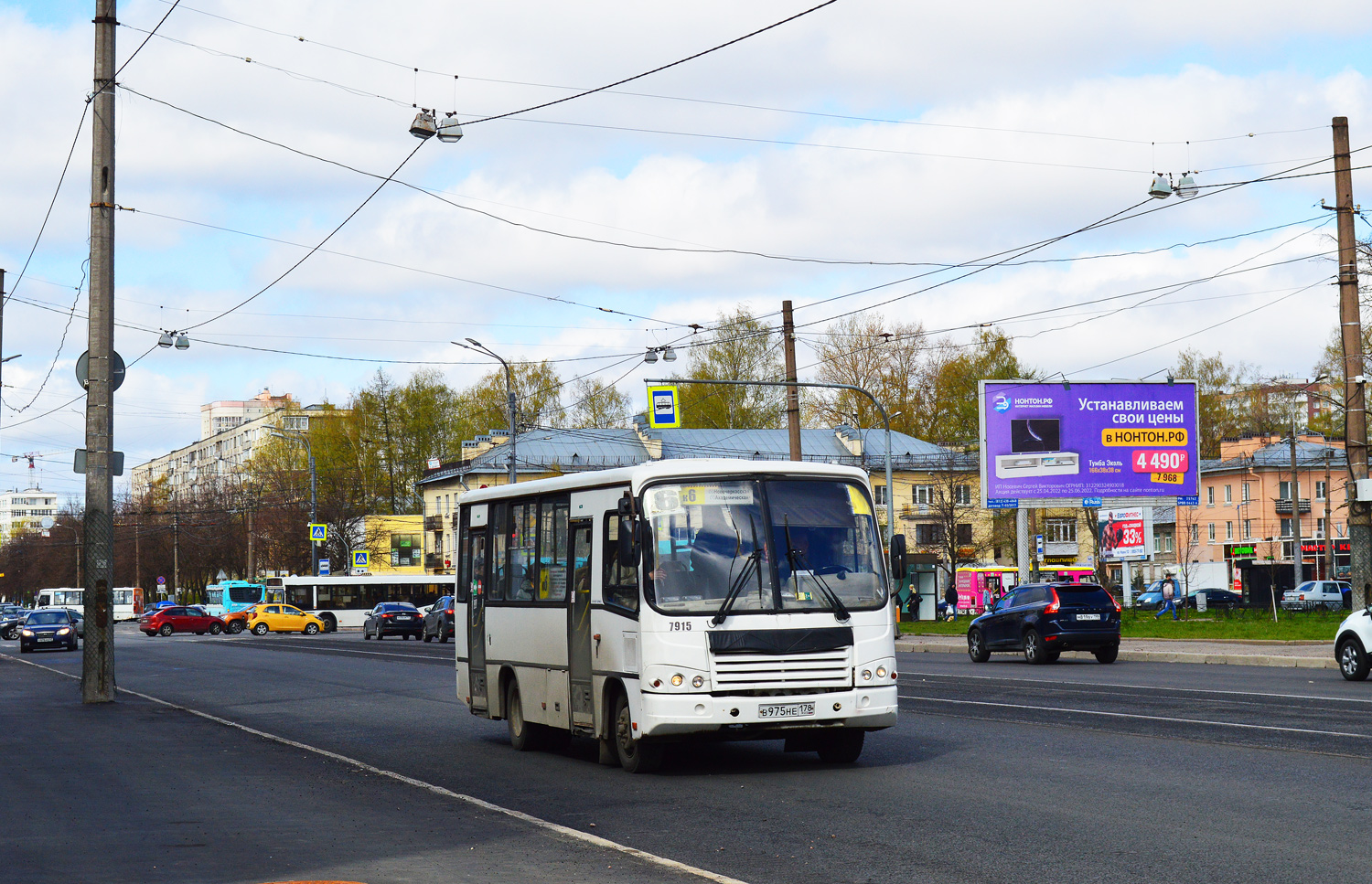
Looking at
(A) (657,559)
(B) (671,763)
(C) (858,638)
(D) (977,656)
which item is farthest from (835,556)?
(D) (977,656)

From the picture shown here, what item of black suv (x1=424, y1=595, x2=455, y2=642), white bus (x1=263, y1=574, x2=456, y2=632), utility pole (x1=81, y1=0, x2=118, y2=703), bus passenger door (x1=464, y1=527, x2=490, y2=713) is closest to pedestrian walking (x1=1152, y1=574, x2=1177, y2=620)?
black suv (x1=424, y1=595, x2=455, y2=642)

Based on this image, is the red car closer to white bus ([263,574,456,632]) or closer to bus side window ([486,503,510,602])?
white bus ([263,574,456,632])

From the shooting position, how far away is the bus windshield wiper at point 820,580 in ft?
39.8

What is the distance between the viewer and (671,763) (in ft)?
43.3

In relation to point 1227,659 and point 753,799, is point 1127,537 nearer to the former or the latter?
point 1227,659

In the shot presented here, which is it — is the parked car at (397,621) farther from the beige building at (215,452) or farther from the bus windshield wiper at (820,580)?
the beige building at (215,452)

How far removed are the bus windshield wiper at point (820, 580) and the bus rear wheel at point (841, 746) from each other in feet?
3.51

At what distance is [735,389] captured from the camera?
278ft

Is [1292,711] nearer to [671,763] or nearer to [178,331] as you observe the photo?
[671,763]

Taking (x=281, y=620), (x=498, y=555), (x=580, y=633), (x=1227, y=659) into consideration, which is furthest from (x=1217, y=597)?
(x=580, y=633)

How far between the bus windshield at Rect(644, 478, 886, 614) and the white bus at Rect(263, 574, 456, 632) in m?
63.3

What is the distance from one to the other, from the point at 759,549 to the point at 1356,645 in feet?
41.2

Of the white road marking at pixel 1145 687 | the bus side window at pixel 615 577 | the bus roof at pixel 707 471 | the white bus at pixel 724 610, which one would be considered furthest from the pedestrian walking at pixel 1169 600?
the bus side window at pixel 615 577

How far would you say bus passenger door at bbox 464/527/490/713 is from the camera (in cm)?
1565
